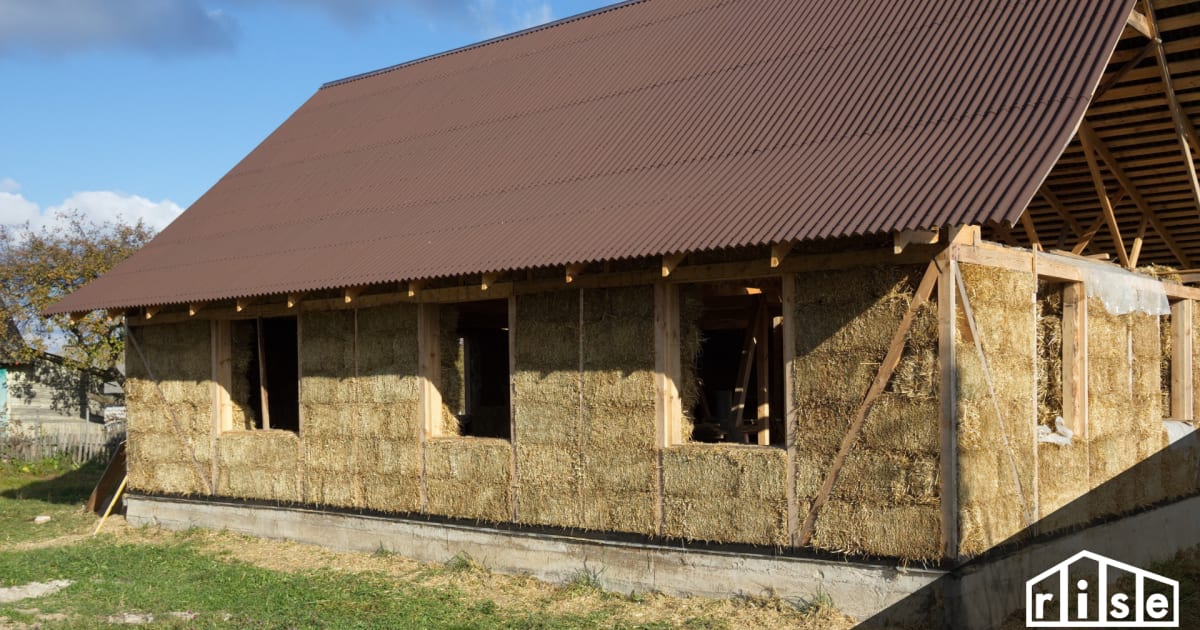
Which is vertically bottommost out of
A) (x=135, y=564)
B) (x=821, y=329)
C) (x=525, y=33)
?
(x=135, y=564)

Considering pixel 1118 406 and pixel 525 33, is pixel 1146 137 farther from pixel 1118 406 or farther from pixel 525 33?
pixel 525 33

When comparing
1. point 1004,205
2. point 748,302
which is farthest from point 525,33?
point 1004,205

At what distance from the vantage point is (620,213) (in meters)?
10.4

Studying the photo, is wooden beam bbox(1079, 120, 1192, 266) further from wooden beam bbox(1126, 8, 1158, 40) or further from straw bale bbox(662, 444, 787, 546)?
straw bale bbox(662, 444, 787, 546)

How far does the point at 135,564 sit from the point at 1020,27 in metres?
10.6

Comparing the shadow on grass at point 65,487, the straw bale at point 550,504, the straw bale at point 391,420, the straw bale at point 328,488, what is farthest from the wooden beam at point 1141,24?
the shadow on grass at point 65,487

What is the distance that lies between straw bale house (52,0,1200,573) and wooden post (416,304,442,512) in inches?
2.0

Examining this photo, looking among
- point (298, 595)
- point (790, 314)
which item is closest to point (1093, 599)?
point (790, 314)

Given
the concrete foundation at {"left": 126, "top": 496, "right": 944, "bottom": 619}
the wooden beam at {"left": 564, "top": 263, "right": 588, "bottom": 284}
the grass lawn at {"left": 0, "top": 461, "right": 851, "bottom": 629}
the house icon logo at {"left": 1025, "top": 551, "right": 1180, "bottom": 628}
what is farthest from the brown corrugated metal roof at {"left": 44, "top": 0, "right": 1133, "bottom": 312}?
the house icon logo at {"left": 1025, "top": 551, "right": 1180, "bottom": 628}

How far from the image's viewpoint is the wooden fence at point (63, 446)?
22.8 m

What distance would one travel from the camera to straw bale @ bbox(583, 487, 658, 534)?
9.88 meters

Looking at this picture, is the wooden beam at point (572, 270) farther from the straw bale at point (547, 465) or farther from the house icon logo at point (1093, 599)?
the house icon logo at point (1093, 599)

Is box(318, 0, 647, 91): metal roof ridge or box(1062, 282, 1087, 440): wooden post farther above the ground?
box(318, 0, 647, 91): metal roof ridge

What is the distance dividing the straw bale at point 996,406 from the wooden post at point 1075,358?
3.45 feet
